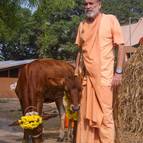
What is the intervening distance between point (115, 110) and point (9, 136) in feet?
18.4

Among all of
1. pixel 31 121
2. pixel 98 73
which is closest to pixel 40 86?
pixel 31 121

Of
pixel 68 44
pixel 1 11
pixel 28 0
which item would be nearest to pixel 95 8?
pixel 28 0

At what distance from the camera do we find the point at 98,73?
5500mm

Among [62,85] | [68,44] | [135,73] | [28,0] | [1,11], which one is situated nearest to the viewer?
[62,85]

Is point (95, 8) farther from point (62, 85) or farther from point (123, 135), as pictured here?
point (123, 135)

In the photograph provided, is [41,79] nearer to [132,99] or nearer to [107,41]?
[107,41]

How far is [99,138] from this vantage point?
→ 5547mm

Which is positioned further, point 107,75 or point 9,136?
point 9,136

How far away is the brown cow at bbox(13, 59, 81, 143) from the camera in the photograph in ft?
23.2

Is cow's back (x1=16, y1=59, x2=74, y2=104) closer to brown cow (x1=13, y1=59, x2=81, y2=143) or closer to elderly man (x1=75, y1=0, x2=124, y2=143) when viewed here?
brown cow (x1=13, y1=59, x2=81, y2=143)

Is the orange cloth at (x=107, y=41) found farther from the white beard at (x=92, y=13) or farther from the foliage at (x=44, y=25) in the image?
the foliage at (x=44, y=25)

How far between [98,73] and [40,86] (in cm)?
201

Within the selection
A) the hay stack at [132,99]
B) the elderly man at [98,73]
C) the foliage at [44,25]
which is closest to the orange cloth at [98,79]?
the elderly man at [98,73]

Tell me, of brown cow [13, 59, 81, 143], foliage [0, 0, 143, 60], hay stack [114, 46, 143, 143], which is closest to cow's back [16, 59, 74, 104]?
brown cow [13, 59, 81, 143]
